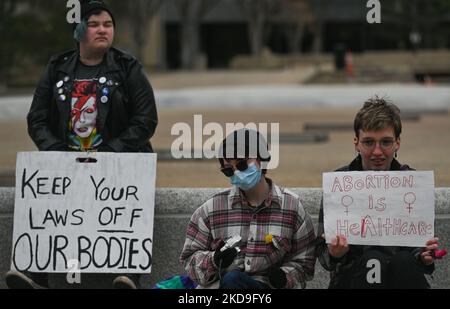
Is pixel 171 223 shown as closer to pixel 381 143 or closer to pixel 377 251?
pixel 377 251

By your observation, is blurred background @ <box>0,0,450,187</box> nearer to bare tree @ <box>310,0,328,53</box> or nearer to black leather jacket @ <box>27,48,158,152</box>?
bare tree @ <box>310,0,328,53</box>

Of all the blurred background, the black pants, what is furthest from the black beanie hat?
the blurred background

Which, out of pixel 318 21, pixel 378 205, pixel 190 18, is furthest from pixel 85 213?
pixel 318 21

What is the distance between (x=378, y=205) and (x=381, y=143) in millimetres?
377

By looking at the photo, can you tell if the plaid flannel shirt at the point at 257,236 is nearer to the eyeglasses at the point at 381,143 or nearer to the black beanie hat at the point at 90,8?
the eyeglasses at the point at 381,143

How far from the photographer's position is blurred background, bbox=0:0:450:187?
1552cm

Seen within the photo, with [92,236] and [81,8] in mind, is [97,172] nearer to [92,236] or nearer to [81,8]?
[92,236]

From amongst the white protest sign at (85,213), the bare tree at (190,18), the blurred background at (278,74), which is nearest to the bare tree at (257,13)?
the blurred background at (278,74)

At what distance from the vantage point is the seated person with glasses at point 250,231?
5285 mm

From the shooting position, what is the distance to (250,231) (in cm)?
537

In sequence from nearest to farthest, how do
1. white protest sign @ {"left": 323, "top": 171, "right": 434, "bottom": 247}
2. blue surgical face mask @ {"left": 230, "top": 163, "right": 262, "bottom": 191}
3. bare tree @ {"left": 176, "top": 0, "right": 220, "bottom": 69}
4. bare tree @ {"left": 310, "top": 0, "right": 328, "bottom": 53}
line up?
blue surgical face mask @ {"left": 230, "top": 163, "right": 262, "bottom": 191}, white protest sign @ {"left": 323, "top": 171, "right": 434, "bottom": 247}, bare tree @ {"left": 176, "top": 0, "right": 220, "bottom": 69}, bare tree @ {"left": 310, "top": 0, "right": 328, "bottom": 53}

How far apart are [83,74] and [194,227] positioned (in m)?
1.49

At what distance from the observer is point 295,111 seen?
90.1 ft
